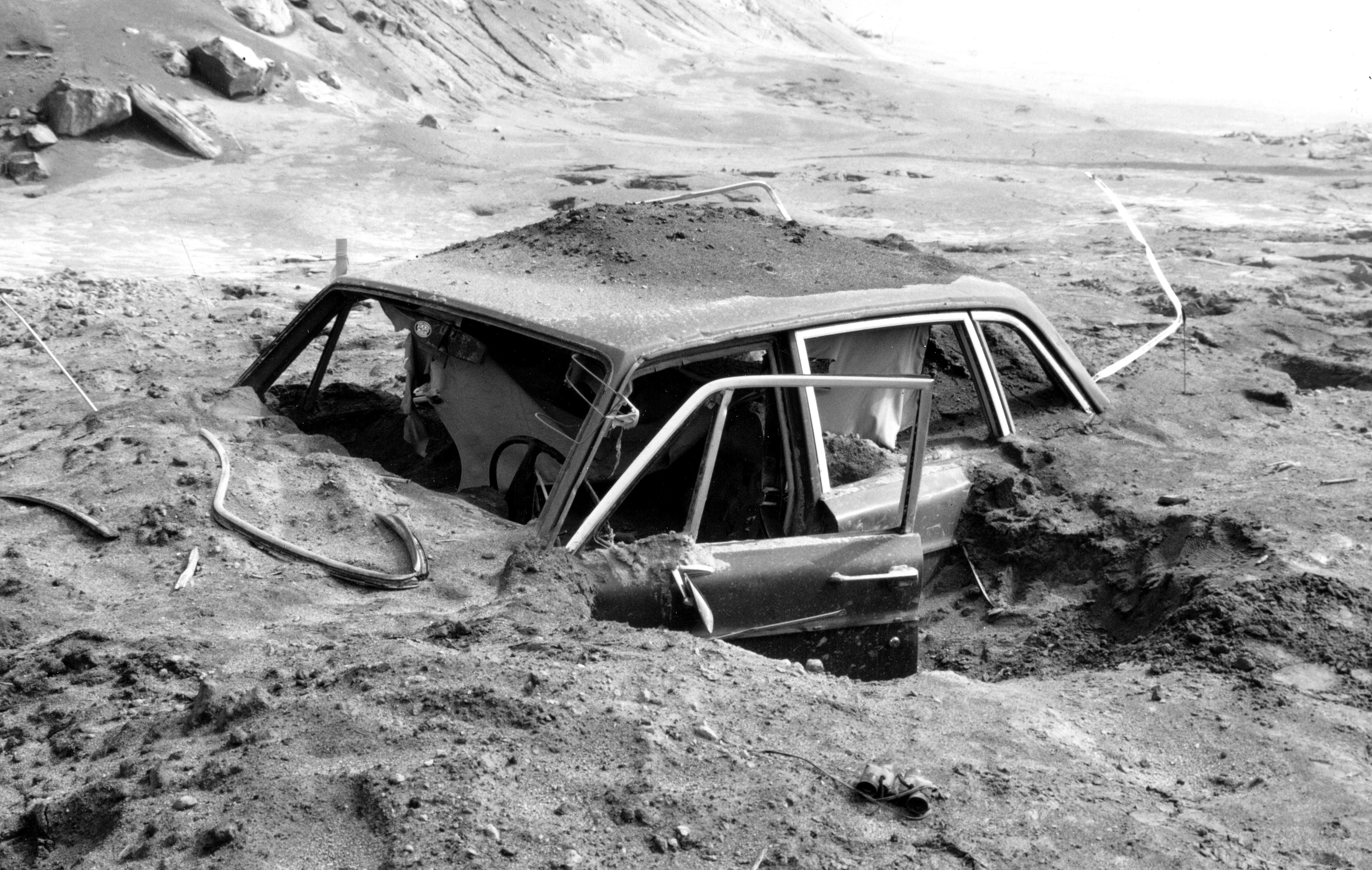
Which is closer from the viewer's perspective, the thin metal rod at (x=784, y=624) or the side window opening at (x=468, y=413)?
the thin metal rod at (x=784, y=624)

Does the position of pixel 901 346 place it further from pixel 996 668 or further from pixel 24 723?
pixel 24 723

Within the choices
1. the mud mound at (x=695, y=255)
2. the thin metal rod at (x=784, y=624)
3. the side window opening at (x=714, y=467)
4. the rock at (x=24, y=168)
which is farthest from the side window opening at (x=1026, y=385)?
the rock at (x=24, y=168)

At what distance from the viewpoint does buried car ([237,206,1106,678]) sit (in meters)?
3.74

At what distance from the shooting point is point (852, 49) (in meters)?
36.8

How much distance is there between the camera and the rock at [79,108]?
43.8 feet

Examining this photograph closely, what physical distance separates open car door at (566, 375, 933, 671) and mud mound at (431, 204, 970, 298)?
66cm

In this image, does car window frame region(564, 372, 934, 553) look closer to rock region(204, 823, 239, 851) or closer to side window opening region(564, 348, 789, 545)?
side window opening region(564, 348, 789, 545)

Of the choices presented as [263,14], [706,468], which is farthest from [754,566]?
[263,14]

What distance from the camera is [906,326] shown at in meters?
4.53

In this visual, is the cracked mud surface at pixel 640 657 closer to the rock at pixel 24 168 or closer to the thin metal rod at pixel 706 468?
the thin metal rod at pixel 706 468

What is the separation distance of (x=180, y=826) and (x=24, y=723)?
77 cm

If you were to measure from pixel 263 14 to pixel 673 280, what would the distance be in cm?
1503

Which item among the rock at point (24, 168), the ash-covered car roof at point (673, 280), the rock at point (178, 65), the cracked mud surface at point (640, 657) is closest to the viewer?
the cracked mud surface at point (640, 657)

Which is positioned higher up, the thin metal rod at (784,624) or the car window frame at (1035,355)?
the car window frame at (1035,355)
